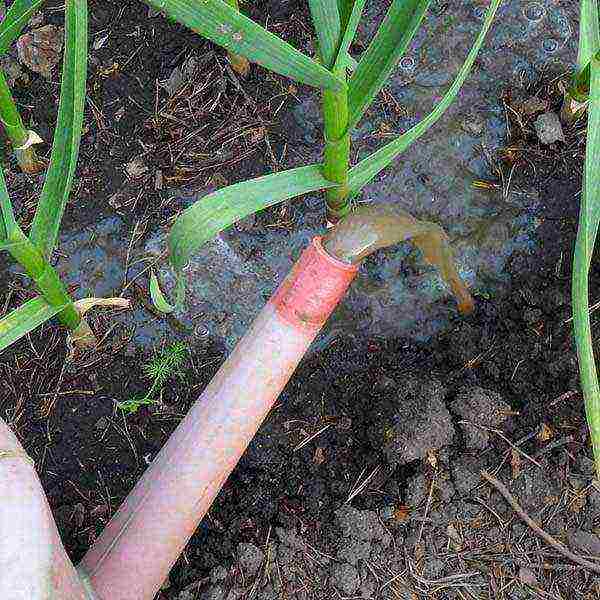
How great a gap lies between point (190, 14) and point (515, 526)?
0.87 metres

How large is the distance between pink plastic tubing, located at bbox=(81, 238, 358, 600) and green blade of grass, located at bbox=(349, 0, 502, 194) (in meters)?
0.17

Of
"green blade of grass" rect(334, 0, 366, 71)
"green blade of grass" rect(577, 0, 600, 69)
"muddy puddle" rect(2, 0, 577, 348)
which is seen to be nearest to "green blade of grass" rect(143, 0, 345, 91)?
"green blade of grass" rect(334, 0, 366, 71)

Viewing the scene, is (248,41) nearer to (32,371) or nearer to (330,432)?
(330,432)

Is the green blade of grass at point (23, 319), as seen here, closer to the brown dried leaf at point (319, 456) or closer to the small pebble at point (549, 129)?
the brown dried leaf at point (319, 456)

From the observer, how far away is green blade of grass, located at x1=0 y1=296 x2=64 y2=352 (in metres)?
0.98

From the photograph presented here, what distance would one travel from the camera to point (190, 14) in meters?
0.72

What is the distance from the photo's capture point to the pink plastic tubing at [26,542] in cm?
62

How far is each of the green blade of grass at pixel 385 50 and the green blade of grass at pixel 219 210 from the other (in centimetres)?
14

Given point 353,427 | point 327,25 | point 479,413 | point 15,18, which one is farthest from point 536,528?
point 15,18

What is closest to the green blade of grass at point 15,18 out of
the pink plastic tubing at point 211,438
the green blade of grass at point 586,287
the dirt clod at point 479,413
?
the pink plastic tubing at point 211,438

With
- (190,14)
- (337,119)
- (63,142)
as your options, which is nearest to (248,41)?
(190,14)

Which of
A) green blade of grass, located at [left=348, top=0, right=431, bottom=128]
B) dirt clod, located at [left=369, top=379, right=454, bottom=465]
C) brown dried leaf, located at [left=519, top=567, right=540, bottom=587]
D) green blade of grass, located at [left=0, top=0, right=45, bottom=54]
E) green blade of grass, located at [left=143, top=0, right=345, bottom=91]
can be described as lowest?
brown dried leaf, located at [left=519, top=567, right=540, bottom=587]

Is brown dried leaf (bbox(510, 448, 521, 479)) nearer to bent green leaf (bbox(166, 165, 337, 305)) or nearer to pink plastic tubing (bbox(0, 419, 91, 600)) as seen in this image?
bent green leaf (bbox(166, 165, 337, 305))

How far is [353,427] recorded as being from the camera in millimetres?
1226
